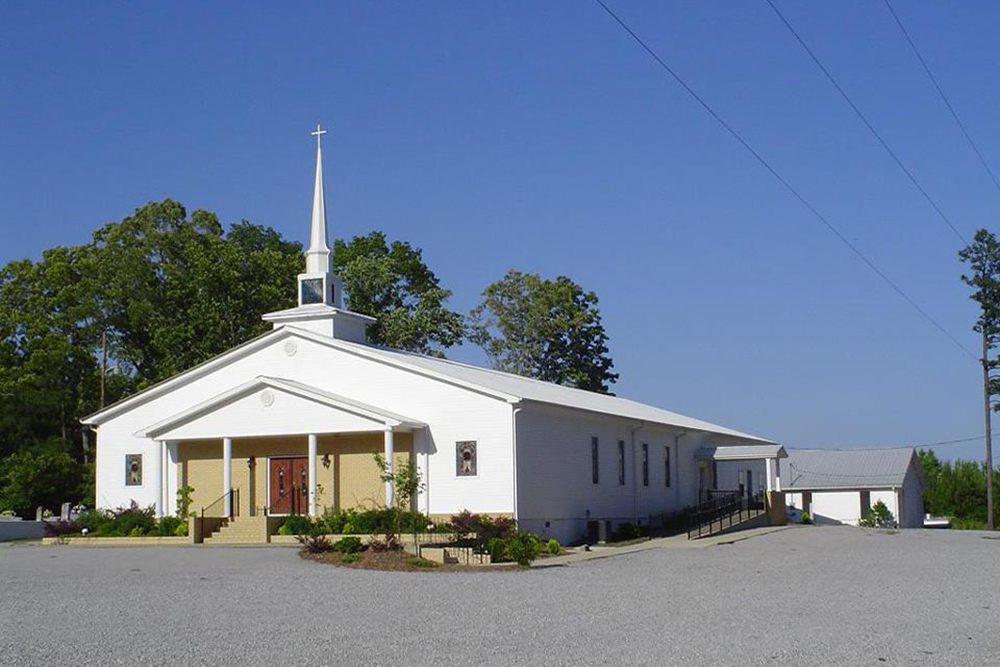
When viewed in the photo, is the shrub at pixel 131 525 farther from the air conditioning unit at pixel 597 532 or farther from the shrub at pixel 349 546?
the air conditioning unit at pixel 597 532

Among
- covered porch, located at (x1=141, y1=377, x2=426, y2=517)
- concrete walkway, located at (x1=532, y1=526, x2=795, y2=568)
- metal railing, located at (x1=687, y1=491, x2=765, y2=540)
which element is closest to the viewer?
concrete walkway, located at (x1=532, y1=526, x2=795, y2=568)

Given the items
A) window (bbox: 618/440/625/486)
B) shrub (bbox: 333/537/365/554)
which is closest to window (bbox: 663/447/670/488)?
window (bbox: 618/440/625/486)

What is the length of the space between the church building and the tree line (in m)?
16.0

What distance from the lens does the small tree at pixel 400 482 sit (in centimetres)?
3316

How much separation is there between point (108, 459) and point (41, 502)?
14927 millimetres

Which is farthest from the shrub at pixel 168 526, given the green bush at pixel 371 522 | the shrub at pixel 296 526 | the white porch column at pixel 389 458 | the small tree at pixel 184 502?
the white porch column at pixel 389 458

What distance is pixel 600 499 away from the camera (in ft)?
131

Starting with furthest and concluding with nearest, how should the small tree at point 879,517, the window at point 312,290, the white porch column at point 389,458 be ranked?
the small tree at point 879,517 → the window at point 312,290 → the white porch column at point 389,458

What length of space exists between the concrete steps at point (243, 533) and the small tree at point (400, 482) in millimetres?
3655

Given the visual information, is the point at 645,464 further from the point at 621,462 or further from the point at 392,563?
the point at 392,563

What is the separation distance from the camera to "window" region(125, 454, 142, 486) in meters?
40.9

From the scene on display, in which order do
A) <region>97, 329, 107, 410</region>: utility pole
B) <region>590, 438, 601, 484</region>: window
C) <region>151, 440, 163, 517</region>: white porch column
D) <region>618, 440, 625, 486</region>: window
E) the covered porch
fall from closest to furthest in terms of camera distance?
1. the covered porch
2. <region>151, 440, 163, 517</region>: white porch column
3. <region>590, 438, 601, 484</region>: window
4. <region>618, 440, 625, 486</region>: window
5. <region>97, 329, 107, 410</region>: utility pole

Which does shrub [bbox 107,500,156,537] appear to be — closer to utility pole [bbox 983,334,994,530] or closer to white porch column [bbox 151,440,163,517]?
white porch column [bbox 151,440,163,517]

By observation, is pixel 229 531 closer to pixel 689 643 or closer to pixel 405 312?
pixel 689 643
